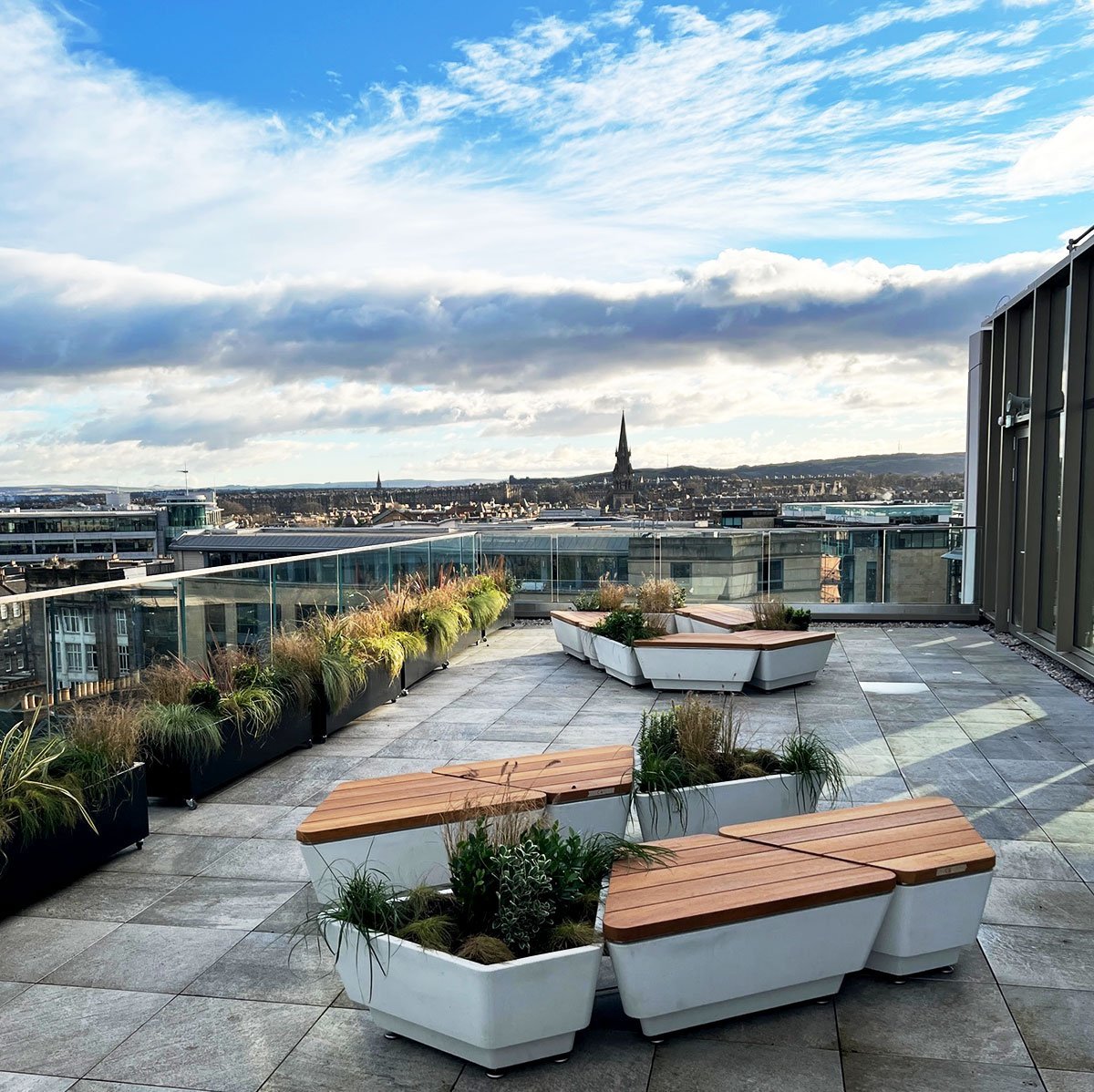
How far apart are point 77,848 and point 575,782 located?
213cm

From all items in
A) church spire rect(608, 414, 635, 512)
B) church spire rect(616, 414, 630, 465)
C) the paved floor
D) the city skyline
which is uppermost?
the city skyline

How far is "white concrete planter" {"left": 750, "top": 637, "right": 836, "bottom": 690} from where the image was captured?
7512 mm

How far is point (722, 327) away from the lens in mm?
33438

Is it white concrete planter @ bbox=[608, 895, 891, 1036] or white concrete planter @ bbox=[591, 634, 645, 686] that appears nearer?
white concrete planter @ bbox=[608, 895, 891, 1036]

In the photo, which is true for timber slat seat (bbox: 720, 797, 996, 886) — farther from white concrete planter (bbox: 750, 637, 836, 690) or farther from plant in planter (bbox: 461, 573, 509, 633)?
plant in planter (bbox: 461, 573, 509, 633)

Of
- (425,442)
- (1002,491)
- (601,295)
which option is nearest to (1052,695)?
(1002,491)

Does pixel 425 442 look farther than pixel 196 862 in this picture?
Yes

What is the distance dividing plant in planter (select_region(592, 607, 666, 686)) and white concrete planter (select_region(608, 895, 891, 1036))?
5010 millimetres

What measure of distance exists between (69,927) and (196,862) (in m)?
0.68

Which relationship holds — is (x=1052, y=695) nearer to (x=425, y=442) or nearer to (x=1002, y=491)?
(x=1002, y=491)

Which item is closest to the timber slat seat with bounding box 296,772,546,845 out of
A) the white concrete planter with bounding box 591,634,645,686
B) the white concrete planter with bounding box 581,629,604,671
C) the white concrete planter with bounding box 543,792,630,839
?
the white concrete planter with bounding box 543,792,630,839

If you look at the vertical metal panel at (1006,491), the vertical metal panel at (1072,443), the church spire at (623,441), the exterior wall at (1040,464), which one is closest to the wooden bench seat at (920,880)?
the exterior wall at (1040,464)

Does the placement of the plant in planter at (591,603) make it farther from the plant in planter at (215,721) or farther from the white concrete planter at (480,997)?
the white concrete planter at (480,997)

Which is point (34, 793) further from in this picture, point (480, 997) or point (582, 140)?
point (582, 140)
